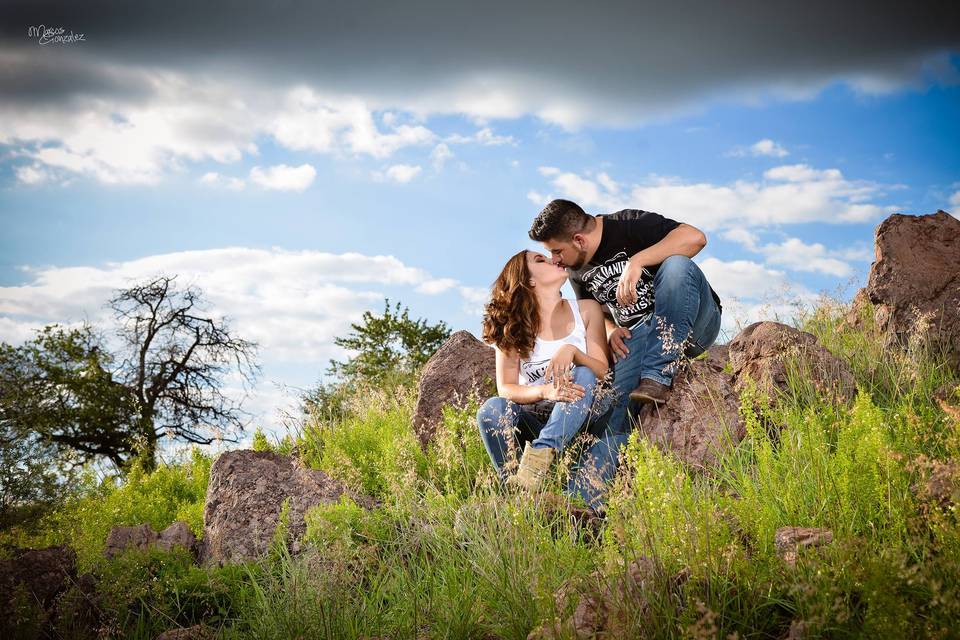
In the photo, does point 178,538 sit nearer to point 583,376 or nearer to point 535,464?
point 535,464

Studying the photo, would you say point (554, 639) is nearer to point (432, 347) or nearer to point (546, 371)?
point (546, 371)

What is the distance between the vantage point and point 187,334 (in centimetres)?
1669

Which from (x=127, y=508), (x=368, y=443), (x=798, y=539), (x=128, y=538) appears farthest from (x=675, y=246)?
(x=127, y=508)

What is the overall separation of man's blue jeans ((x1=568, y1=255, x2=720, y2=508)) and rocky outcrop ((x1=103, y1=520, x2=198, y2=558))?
3.39m

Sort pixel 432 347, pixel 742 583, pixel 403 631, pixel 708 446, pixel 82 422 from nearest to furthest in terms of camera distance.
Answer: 1. pixel 742 583
2. pixel 403 631
3. pixel 708 446
4. pixel 82 422
5. pixel 432 347

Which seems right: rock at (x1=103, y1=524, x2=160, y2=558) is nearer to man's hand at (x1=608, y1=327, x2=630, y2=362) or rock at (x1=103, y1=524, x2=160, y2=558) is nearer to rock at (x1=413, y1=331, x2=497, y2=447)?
rock at (x1=413, y1=331, x2=497, y2=447)

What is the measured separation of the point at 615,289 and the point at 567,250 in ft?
1.83

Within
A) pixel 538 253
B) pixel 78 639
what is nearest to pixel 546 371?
pixel 538 253

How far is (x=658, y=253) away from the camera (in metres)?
6.04

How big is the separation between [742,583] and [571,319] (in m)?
3.23

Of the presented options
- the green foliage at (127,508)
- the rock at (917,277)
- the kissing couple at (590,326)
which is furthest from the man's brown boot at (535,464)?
the rock at (917,277)

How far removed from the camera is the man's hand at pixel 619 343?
605 cm

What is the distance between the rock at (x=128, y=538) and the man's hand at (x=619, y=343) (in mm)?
3990

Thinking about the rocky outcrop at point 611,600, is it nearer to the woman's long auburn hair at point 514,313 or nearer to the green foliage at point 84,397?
the woman's long auburn hair at point 514,313
